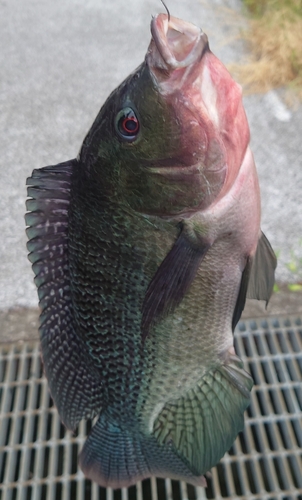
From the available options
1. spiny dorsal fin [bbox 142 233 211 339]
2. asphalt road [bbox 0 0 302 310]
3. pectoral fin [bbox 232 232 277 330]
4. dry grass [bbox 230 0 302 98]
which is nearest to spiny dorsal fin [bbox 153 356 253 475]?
pectoral fin [bbox 232 232 277 330]

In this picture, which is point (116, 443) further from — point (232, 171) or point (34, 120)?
point (34, 120)

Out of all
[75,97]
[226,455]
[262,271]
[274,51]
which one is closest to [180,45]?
[262,271]

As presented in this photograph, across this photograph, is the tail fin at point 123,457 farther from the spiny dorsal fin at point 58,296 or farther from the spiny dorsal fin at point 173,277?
the spiny dorsal fin at point 173,277

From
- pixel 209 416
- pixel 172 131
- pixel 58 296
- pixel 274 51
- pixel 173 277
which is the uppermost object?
pixel 274 51

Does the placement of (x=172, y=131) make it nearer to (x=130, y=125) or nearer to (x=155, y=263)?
(x=130, y=125)

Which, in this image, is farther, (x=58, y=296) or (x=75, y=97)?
(x=75, y=97)

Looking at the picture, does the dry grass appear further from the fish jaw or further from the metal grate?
the fish jaw

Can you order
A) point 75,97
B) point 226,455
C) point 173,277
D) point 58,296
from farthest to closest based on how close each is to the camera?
1. point 75,97
2. point 226,455
3. point 58,296
4. point 173,277
